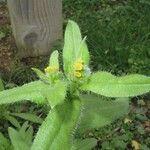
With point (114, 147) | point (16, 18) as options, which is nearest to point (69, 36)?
point (114, 147)

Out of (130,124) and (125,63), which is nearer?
(130,124)

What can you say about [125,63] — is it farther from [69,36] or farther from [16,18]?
[69,36]

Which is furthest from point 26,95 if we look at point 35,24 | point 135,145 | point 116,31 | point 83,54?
point 116,31

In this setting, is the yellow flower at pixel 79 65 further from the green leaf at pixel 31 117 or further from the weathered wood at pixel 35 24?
the weathered wood at pixel 35 24

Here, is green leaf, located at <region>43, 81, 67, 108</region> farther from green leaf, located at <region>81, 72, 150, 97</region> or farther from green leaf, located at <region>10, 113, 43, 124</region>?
green leaf, located at <region>10, 113, 43, 124</region>

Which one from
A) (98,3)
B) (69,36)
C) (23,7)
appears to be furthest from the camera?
(98,3)

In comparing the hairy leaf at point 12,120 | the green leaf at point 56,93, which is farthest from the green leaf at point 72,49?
the hairy leaf at point 12,120

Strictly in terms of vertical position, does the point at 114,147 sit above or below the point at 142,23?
below

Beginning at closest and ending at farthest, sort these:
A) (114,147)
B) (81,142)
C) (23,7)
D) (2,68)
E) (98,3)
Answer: (81,142)
(114,147)
(23,7)
(2,68)
(98,3)
